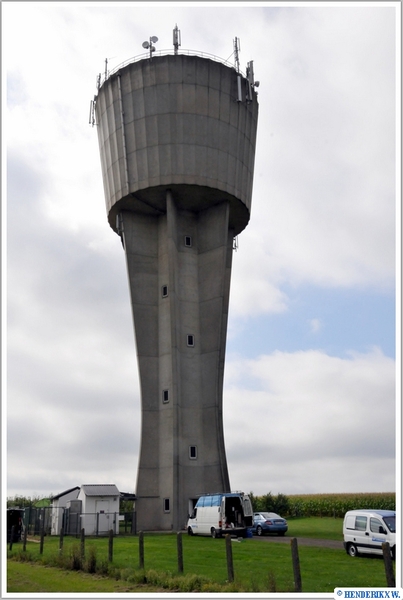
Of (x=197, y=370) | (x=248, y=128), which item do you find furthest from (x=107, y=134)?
(x=197, y=370)

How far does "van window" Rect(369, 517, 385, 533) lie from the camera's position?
20438mm

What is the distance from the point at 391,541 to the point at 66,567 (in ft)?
34.3

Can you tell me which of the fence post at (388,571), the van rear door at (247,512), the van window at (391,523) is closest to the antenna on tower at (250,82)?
the van rear door at (247,512)

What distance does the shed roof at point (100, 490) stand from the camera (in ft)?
116

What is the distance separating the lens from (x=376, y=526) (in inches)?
814

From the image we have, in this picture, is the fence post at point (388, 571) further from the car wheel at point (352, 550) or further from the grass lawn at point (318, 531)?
the grass lawn at point (318, 531)

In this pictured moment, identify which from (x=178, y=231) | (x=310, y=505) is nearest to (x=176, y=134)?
(x=178, y=231)

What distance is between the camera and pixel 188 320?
40.0 m

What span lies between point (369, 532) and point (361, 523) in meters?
0.51

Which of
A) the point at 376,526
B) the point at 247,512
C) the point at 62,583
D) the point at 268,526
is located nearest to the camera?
the point at 62,583

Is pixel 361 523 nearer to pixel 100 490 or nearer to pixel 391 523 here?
pixel 391 523

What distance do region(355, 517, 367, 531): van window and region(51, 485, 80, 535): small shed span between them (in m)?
22.1

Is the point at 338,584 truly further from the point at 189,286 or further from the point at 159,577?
the point at 189,286

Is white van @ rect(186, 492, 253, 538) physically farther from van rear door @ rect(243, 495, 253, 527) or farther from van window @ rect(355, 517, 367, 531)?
van window @ rect(355, 517, 367, 531)
